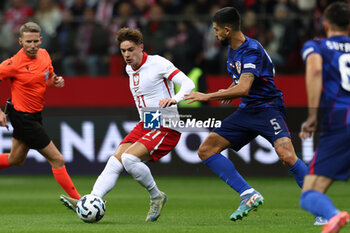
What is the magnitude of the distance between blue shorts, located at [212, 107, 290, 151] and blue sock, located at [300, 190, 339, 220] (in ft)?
7.13

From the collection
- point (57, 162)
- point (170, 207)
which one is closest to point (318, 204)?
point (57, 162)

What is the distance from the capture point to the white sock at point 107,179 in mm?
8047

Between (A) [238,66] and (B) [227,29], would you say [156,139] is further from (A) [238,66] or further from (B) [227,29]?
(B) [227,29]

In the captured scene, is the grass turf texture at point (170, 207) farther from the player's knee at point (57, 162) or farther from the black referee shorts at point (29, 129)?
the black referee shorts at point (29, 129)

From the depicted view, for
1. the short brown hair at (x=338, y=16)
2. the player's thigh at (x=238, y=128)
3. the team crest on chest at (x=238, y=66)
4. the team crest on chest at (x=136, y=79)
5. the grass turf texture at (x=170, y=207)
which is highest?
the short brown hair at (x=338, y=16)

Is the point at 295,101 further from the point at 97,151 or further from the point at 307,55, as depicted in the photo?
the point at 307,55

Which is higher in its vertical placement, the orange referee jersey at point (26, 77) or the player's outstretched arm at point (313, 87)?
the player's outstretched arm at point (313, 87)

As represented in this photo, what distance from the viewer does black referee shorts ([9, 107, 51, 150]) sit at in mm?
9242

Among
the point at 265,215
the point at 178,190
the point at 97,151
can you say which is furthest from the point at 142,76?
the point at 97,151

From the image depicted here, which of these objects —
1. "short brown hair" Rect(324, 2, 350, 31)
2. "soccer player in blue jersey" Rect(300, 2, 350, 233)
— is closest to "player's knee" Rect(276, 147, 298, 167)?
"soccer player in blue jersey" Rect(300, 2, 350, 233)

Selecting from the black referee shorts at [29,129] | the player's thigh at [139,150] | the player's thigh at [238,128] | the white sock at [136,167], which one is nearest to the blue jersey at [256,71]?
the player's thigh at [238,128]

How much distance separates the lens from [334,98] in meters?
6.08

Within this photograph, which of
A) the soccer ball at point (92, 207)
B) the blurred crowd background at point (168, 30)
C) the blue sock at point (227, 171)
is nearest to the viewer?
the soccer ball at point (92, 207)

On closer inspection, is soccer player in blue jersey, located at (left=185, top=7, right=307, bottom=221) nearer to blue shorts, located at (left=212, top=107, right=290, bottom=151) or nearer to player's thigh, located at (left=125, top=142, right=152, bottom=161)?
blue shorts, located at (left=212, top=107, right=290, bottom=151)
